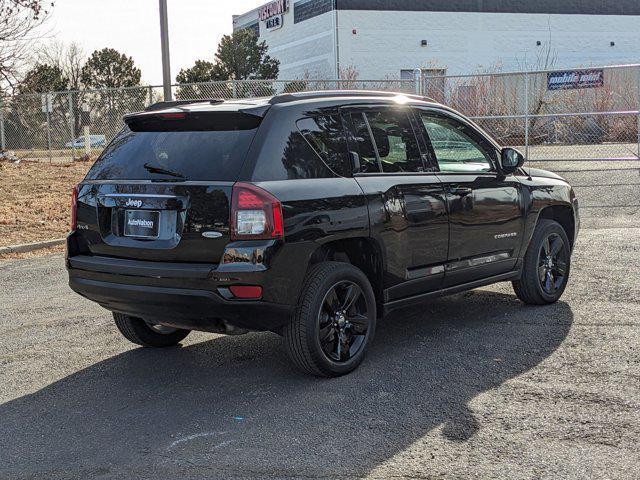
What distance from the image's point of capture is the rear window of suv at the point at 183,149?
4785 millimetres

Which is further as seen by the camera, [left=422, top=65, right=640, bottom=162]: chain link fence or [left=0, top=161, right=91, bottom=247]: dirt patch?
[left=422, top=65, right=640, bottom=162]: chain link fence

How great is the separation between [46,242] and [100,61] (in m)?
45.9

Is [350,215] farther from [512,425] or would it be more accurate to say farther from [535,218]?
[535,218]

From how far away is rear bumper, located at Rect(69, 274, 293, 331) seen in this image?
459cm

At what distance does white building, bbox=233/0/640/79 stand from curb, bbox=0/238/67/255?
35.4 metres

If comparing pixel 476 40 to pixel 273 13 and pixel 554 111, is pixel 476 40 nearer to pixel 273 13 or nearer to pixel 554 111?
pixel 273 13

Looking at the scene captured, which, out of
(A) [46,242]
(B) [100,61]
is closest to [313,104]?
(A) [46,242]

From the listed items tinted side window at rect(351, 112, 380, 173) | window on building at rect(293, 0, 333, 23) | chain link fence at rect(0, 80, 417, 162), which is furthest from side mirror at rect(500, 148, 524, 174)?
window on building at rect(293, 0, 333, 23)

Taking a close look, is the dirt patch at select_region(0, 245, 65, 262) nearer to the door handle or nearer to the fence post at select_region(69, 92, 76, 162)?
the door handle

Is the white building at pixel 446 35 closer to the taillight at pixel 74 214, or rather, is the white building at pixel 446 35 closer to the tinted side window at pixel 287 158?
the taillight at pixel 74 214

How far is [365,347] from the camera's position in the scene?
17.4 ft

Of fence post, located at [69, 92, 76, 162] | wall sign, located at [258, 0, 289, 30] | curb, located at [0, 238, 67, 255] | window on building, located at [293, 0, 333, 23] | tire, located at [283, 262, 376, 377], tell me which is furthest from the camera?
wall sign, located at [258, 0, 289, 30]

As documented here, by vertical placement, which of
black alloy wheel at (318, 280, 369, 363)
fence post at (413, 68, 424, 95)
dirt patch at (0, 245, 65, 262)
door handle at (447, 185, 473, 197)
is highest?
fence post at (413, 68, 424, 95)

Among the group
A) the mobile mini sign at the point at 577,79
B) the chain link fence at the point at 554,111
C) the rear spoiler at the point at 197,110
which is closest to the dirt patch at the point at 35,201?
the rear spoiler at the point at 197,110
